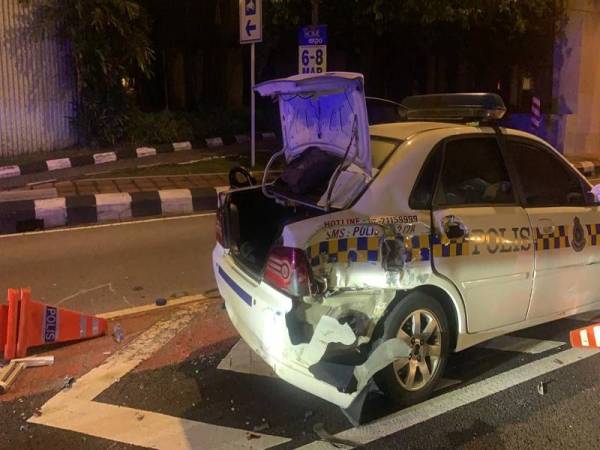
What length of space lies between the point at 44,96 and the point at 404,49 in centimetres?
1059

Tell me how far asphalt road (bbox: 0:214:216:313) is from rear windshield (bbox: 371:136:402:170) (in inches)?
95.9

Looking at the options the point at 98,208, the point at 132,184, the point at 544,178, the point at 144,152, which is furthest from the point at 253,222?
the point at 144,152

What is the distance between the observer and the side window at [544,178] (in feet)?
13.5

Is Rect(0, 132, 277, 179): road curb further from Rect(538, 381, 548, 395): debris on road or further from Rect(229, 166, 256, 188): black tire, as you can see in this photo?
Rect(538, 381, 548, 395): debris on road

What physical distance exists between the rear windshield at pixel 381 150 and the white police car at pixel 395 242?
1cm

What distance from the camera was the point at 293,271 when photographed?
3227mm

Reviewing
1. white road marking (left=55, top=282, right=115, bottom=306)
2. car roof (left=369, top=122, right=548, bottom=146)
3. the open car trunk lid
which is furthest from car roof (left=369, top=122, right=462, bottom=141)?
white road marking (left=55, top=282, right=115, bottom=306)

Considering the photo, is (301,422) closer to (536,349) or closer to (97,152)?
(536,349)

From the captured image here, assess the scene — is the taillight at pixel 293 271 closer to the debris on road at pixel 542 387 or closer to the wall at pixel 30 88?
the debris on road at pixel 542 387

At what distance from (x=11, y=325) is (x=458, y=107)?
10.4 ft

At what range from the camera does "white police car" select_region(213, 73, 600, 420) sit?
331 cm

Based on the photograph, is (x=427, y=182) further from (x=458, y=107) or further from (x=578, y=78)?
(x=578, y=78)

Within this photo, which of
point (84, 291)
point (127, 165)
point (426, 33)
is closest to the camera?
point (84, 291)

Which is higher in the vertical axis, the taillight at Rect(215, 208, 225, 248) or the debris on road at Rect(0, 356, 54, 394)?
the taillight at Rect(215, 208, 225, 248)
